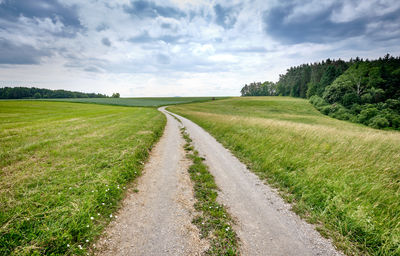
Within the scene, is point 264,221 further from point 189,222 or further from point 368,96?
point 368,96

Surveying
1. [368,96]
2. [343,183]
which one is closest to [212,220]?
[343,183]

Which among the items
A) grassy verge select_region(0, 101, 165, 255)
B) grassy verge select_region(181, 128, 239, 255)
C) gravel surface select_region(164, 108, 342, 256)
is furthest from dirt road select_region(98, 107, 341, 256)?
grassy verge select_region(0, 101, 165, 255)

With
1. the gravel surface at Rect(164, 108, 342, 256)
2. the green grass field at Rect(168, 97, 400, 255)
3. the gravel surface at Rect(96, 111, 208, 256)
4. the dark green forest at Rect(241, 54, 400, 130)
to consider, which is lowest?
the gravel surface at Rect(164, 108, 342, 256)

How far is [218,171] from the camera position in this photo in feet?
25.2

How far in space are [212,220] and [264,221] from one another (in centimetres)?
147

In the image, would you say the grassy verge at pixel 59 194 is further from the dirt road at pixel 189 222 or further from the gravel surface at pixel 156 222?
the dirt road at pixel 189 222

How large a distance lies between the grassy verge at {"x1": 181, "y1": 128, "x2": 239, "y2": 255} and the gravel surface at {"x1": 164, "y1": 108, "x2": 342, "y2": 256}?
231mm

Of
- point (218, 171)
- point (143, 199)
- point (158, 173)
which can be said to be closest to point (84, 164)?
point (158, 173)

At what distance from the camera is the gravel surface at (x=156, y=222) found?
344 cm

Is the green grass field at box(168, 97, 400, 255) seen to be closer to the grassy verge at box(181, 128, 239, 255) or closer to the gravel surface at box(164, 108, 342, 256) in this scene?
the gravel surface at box(164, 108, 342, 256)

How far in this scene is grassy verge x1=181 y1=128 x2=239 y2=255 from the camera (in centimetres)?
352

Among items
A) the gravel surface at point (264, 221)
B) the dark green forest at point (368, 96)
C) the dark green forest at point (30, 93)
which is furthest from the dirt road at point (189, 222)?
the dark green forest at point (30, 93)

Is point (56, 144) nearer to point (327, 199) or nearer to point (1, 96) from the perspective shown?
point (327, 199)

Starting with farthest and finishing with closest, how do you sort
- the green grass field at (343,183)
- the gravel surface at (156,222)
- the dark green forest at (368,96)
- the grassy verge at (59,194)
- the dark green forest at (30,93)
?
the dark green forest at (30,93)
the dark green forest at (368,96)
the green grass field at (343,183)
the gravel surface at (156,222)
the grassy verge at (59,194)
